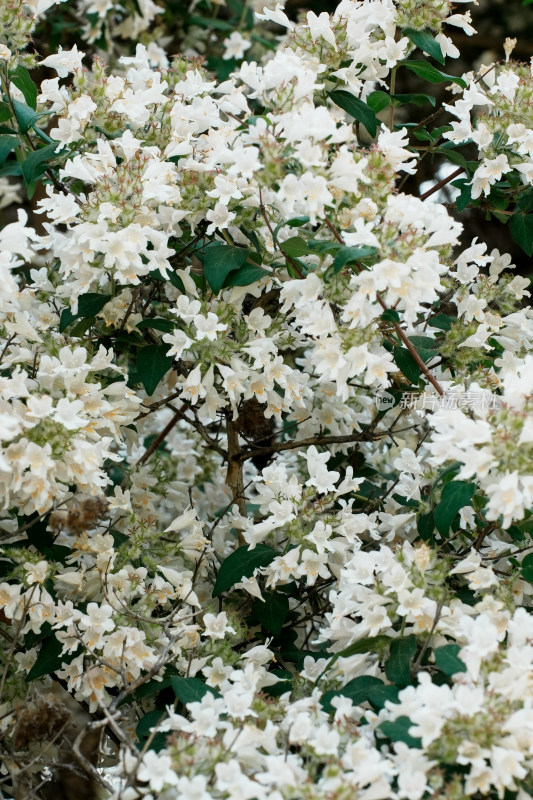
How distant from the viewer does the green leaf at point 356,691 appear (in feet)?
6.20

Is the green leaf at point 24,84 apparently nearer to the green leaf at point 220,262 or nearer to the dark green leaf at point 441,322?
the green leaf at point 220,262

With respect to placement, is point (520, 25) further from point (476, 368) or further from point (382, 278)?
point (382, 278)

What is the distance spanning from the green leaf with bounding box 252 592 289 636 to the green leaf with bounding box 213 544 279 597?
0.41ft

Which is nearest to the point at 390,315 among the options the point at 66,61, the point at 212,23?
the point at 66,61

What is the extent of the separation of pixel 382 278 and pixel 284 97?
1.51 feet

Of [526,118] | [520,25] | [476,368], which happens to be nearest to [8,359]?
[476,368]

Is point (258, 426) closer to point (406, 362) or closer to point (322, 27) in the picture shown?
point (406, 362)

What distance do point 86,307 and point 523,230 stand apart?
45.7 inches

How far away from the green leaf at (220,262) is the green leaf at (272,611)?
2.58ft

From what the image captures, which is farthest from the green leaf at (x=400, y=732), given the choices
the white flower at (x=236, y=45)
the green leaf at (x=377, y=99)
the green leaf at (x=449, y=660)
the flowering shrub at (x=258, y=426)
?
the white flower at (x=236, y=45)

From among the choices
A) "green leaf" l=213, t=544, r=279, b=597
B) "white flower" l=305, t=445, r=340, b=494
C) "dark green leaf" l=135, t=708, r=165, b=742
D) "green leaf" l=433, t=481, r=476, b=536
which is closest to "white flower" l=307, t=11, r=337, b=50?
"white flower" l=305, t=445, r=340, b=494

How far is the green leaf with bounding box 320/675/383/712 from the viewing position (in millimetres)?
1891

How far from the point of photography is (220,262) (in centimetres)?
217

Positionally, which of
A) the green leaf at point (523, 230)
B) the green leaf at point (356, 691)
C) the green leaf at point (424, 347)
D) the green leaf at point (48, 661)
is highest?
the green leaf at point (523, 230)
